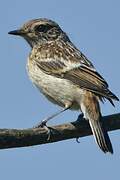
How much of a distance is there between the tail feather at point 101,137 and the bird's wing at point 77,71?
0.60m

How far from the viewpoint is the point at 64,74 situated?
9.62 meters

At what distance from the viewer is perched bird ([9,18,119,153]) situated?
855cm

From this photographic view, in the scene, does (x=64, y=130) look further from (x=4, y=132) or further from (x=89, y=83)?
(x=89, y=83)

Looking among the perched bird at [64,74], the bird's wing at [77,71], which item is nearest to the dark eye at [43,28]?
the perched bird at [64,74]

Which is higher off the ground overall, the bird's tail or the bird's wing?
the bird's wing

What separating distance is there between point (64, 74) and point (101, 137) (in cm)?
190

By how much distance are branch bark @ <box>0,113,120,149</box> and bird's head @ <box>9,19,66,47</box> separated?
356 cm

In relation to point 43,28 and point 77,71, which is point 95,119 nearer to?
point 77,71

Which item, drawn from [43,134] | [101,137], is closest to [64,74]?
[101,137]

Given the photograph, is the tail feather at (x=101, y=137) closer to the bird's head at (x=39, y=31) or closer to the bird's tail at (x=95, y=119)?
the bird's tail at (x=95, y=119)

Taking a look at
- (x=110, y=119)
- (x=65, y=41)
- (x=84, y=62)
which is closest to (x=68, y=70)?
(x=84, y=62)

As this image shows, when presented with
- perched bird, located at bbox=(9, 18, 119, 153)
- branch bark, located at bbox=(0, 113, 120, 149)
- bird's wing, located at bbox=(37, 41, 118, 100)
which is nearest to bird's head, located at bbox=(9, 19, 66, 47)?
perched bird, located at bbox=(9, 18, 119, 153)

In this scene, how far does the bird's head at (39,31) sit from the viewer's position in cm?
1080

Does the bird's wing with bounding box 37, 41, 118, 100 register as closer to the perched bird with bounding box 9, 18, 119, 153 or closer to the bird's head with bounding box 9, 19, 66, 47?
the perched bird with bounding box 9, 18, 119, 153
